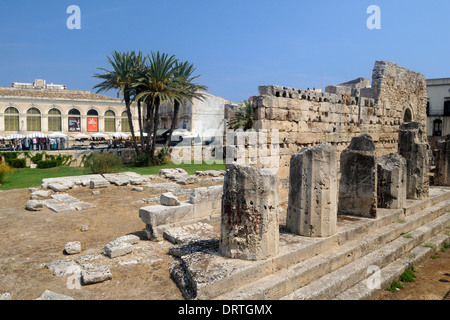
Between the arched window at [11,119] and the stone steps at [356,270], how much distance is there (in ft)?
142

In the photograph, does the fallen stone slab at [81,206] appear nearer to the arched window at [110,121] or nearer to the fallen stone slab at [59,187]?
the fallen stone slab at [59,187]

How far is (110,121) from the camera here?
44312 mm

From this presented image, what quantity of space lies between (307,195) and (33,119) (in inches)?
1677

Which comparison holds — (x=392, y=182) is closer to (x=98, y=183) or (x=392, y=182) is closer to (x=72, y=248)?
(x=72, y=248)

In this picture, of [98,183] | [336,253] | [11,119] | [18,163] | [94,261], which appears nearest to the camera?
[336,253]

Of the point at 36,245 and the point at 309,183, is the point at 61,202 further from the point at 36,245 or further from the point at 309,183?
the point at 309,183

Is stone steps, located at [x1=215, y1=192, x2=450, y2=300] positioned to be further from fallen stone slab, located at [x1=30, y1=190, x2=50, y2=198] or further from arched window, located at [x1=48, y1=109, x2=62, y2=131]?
arched window, located at [x1=48, y1=109, x2=62, y2=131]

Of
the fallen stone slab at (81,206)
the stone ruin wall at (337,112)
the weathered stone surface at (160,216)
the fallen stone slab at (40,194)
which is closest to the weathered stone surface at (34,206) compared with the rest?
the fallen stone slab at (81,206)

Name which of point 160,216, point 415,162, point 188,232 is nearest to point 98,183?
point 160,216

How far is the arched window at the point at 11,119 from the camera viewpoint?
3896cm

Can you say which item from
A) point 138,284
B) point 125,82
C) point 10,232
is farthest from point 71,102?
point 138,284

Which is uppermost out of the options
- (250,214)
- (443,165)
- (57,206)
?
(443,165)

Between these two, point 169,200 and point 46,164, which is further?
point 46,164

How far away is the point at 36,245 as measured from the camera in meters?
6.80
